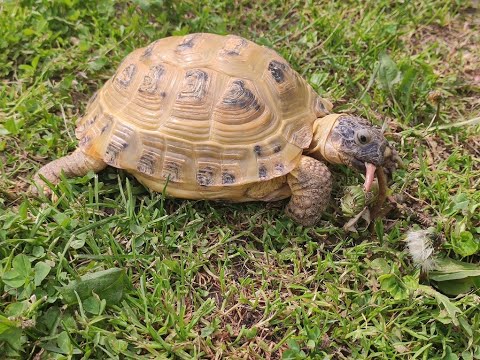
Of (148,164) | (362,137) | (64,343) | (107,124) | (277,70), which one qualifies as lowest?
(64,343)

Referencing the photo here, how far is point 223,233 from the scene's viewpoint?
3.33m

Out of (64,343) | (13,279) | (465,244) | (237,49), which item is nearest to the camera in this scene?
(64,343)

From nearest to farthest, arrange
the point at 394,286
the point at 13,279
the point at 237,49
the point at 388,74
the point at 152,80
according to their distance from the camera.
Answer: the point at 13,279
the point at 394,286
the point at 152,80
the point at 237,49
the point at 388,74

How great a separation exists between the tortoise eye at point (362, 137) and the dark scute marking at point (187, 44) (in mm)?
→ 1296

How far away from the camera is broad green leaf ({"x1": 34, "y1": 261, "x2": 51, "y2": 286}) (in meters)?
2.85

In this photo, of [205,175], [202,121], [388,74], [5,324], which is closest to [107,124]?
[202,121]

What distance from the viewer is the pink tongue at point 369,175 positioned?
321 cm

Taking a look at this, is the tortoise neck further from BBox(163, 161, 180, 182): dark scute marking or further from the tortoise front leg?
BBox(163, 161, 180, 182): dark scute marking

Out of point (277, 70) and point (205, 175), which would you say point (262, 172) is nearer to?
point (205, 175)

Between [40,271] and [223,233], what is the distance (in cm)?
115

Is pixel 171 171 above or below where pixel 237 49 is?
below

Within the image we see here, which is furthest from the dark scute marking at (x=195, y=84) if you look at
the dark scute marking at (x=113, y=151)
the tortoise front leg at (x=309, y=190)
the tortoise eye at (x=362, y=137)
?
the tortoise eye at (x=362, y=137)

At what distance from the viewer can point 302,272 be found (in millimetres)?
3232

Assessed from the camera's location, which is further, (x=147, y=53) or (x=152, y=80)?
(x=147, y=53)
